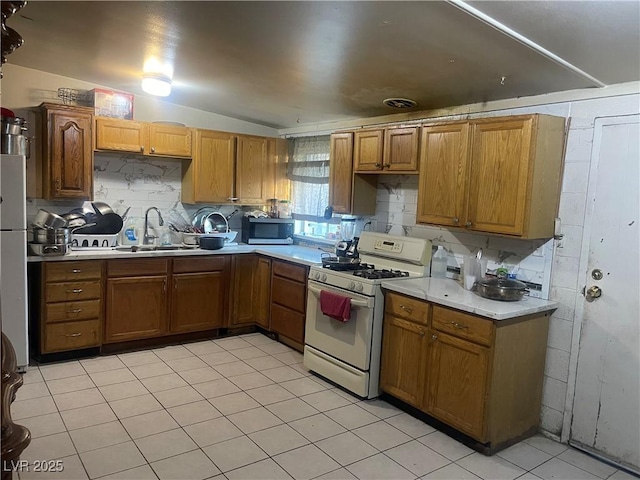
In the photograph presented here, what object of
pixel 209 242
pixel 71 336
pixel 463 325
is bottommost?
pixel 71 336

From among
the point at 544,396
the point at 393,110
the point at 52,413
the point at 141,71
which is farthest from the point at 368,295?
the point at 141,71

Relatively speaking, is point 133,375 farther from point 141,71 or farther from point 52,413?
point 141,71

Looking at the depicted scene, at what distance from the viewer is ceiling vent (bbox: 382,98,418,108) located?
3676mm

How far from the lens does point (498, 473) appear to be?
8.70 feet

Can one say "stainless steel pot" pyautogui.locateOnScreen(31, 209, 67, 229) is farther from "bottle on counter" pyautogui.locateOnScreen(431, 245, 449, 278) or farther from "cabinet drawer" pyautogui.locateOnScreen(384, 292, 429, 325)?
"bottle on counter" pyautogui.locateOnScreen(431, 245, 449, 278)

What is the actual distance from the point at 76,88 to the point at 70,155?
2.20 ft

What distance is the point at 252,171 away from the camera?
5137 mm

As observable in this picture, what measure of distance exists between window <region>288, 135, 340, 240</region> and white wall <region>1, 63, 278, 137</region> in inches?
24.2

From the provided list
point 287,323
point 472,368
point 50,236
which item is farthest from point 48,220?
point 472,368

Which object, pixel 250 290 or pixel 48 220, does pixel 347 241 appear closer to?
pixel 250 290

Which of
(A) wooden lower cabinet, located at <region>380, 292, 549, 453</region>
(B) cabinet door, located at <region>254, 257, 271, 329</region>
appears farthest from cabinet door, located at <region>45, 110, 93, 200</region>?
(A) wooden lower cabinet, located at <region>380, 292, 549, 453</region>

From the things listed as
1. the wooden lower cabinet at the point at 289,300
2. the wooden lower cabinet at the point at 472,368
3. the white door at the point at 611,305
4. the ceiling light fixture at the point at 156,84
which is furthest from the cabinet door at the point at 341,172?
the white door at the point at 611,305

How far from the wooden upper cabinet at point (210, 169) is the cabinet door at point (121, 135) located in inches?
19.6

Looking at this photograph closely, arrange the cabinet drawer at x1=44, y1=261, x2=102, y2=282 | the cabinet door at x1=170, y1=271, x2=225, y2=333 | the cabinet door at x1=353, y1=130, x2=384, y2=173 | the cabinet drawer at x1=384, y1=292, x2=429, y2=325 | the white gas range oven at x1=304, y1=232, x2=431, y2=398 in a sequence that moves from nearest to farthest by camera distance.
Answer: the cabinet drawer at x1=384, y1=292, x2=429, y2=325 → the white gas range oven at x1=304, y1=232, x2=431, y2=398 → the cabinet drawer at x1=44, y1=261, x2=102, y2=282 → the cabinet door at x1=353, y1=130, x2=384, y2=173 → the cabinet door at x1=170, y1=271, x2=225, y2=333
